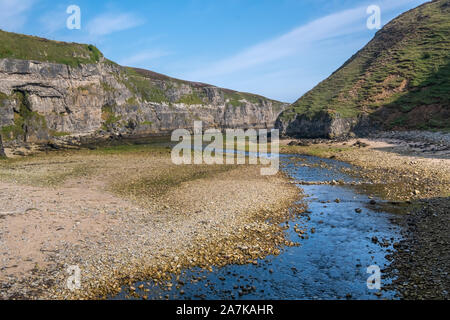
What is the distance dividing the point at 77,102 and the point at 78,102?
389 mm

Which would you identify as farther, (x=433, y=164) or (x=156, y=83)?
(x=156, y=83)

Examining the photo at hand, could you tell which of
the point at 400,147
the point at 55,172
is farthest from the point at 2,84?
the point at 400,147

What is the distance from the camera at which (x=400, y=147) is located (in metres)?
56.9

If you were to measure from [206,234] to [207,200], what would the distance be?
24.8 feet

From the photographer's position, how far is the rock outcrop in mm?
99250

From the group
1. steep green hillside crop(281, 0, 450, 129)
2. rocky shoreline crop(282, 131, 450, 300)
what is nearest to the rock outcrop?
steep green hillside crop(281, 0, 450, 129)

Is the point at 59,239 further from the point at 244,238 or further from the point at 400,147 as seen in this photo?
the point at 400,147

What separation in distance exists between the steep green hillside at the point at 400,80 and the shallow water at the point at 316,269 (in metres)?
64.0

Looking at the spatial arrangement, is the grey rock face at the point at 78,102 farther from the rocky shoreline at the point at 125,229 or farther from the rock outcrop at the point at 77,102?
the rocky shoreline at the point at 125,229

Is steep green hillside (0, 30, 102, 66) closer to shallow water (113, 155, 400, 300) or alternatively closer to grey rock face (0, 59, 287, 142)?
grey rock face (0, 59, 287, 142)

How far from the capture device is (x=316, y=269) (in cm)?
1569

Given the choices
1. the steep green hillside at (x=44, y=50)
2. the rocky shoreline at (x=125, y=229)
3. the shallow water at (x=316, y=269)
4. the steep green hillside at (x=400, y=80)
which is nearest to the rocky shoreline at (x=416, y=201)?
the shallow water at (x=316, y=269)

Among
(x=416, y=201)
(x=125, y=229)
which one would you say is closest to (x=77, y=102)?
(x=125, y=229)

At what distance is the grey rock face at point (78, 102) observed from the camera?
327 ft
